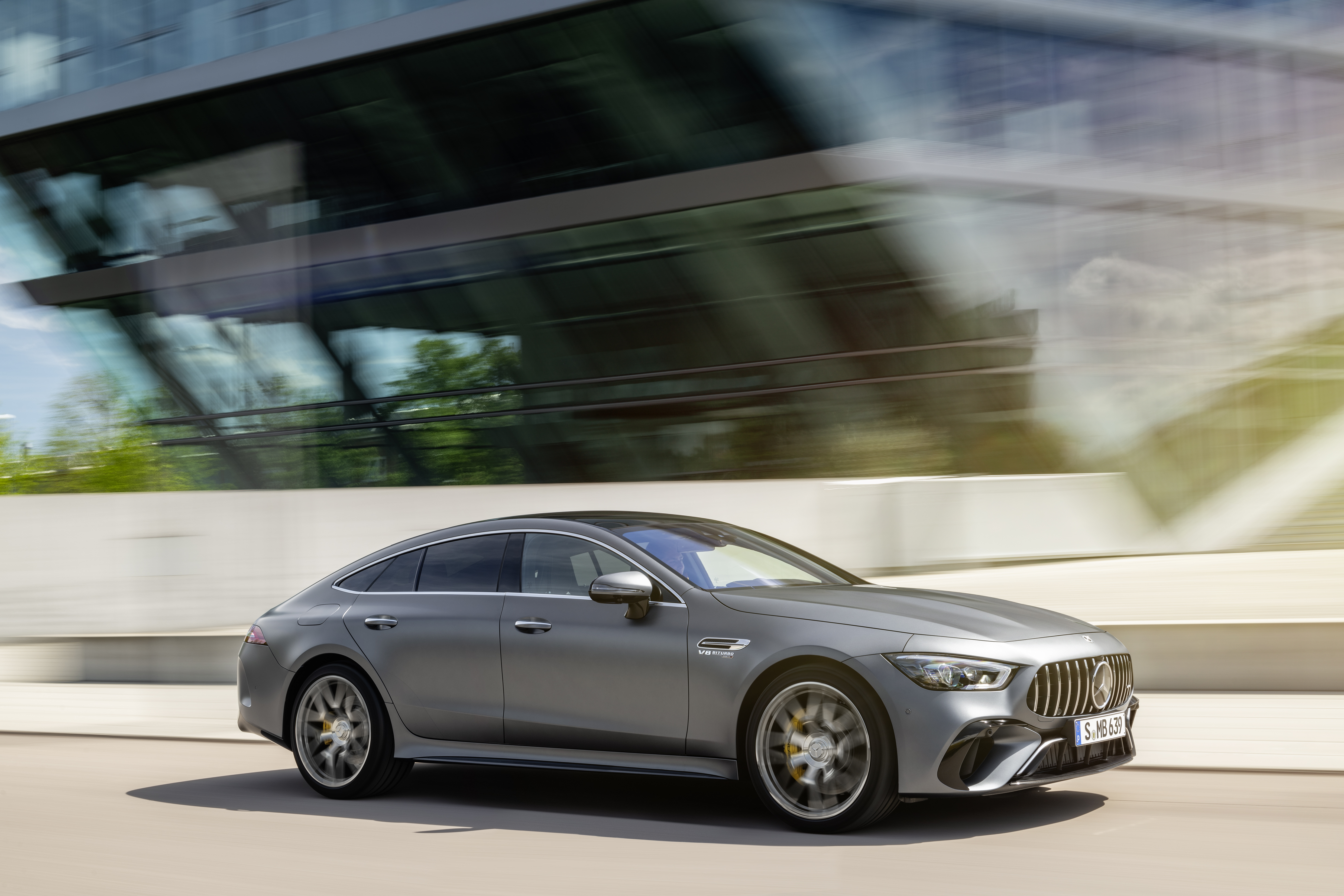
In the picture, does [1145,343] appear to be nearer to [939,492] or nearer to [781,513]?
[939,492]

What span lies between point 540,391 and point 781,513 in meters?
9.82

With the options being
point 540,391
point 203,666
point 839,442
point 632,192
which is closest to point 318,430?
point 540,391

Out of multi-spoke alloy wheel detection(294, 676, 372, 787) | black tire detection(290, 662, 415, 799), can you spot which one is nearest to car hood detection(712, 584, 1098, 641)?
black tire detection(290, 662, 415, 799)

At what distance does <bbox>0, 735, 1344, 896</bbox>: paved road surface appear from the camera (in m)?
5.49

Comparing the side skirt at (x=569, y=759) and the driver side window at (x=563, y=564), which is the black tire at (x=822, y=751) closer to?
the side skirt at (x=569, y=759)

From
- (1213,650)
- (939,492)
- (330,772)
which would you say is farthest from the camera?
(939,492)

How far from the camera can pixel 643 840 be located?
636cm

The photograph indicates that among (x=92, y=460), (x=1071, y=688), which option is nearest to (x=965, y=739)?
(x=1071, y=688)

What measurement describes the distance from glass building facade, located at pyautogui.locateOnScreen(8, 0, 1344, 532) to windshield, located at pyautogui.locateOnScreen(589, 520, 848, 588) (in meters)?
12.7

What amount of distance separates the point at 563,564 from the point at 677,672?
1.00 m

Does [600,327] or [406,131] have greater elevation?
[406,131]

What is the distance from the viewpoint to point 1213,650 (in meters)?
10.8

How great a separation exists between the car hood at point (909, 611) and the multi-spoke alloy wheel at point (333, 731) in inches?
86.8

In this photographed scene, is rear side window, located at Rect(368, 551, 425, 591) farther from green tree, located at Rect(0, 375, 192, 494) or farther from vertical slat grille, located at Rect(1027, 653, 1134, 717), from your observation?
green tree, located at Rect(0, 375, 192, 494)
